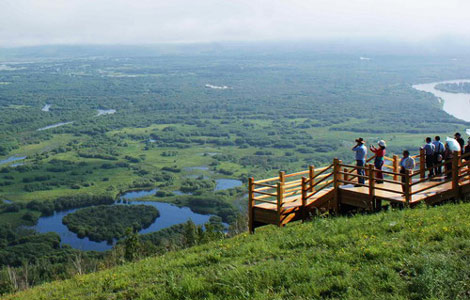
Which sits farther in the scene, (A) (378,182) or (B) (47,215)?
(B) (47,215)

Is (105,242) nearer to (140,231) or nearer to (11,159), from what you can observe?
(140,231)

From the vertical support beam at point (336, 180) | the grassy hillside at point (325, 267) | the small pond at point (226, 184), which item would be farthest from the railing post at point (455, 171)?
the small pond at point (226, 184)

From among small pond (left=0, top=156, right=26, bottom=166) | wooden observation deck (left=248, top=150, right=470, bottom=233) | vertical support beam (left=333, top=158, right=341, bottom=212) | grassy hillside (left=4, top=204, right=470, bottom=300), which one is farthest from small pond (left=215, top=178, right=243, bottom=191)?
grassy hillside (left=4, top=204, right=470, bottom=300)

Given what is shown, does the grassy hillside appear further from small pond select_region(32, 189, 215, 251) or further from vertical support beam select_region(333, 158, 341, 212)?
small pond select_region(32, 189, 215, 251)

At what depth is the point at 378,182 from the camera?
17.0 m

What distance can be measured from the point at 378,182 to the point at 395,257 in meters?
7.12

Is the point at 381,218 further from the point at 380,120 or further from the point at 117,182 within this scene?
the point at 380,120

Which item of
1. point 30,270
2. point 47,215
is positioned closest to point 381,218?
point 30,270

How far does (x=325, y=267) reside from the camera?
10.4 metres

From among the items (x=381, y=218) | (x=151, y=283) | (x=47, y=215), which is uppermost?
(x=381, y=218)

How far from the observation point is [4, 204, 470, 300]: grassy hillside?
356 inches

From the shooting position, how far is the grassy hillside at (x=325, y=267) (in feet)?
29.6

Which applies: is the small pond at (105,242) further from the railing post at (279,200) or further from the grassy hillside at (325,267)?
the grassy hillside at (325,267)

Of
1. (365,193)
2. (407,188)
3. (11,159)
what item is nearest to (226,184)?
(11,159)
